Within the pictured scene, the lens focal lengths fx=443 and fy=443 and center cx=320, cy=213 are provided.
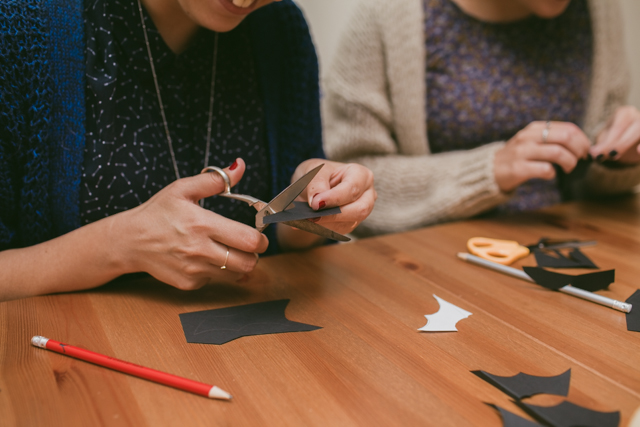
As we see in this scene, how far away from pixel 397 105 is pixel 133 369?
0.86m

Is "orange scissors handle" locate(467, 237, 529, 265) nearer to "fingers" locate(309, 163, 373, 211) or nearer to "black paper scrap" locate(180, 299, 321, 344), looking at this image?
"fingers" locate(309, 163, 373, 211)

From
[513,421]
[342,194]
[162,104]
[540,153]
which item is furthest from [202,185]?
[540,153]

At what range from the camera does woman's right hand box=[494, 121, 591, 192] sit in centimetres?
83

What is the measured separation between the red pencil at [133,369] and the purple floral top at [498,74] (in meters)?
0.89

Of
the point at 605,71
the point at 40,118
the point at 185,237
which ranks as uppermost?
the point at 605,71

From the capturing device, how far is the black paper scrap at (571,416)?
36cm

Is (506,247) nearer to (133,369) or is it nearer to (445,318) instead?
(445,318)

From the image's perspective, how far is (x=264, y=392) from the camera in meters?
0.39

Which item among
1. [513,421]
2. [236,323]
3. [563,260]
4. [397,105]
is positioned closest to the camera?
[513,421]

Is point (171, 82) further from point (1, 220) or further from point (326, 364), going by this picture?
point (326, 364)

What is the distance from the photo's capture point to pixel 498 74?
1.09 metres

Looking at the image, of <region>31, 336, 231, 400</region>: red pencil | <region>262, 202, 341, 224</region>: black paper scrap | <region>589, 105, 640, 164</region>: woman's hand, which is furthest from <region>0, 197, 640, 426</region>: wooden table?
<region>589, 105, 640, 164</region>: woman's hand

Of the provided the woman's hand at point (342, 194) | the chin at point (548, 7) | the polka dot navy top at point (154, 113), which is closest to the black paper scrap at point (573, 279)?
the woman's hand at point (342, 194)

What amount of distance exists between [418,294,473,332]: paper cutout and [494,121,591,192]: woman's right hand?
405 mm
